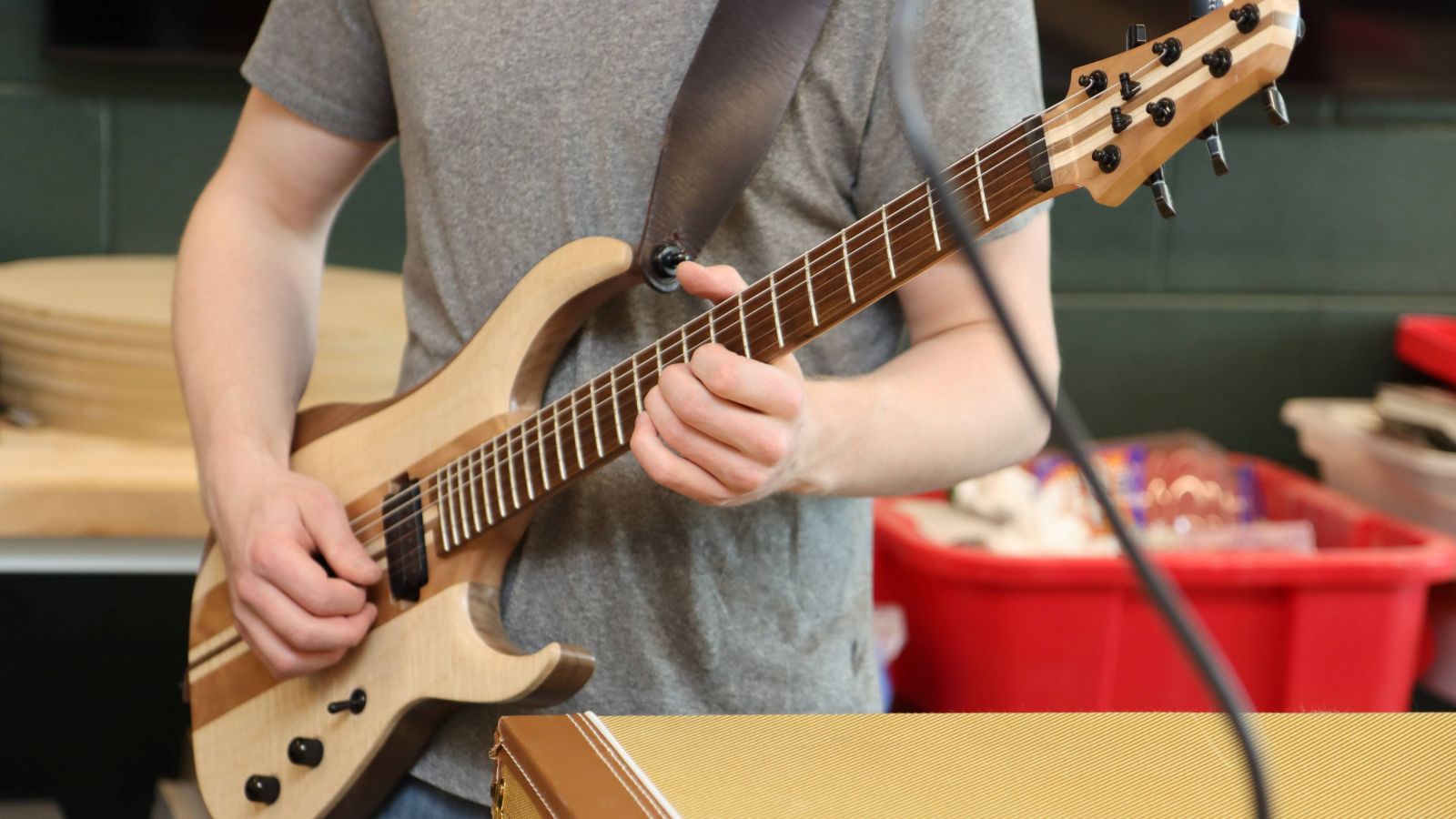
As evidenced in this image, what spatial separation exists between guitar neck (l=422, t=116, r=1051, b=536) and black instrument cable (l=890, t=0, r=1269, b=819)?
0.25 meters

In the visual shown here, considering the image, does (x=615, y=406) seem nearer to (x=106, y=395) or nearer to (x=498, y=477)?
(x=498, y=477)

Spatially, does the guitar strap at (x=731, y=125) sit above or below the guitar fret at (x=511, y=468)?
above

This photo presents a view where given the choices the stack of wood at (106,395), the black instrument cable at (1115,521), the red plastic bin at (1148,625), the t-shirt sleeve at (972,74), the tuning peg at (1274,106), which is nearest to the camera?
the black instrument cable at (1115,521)

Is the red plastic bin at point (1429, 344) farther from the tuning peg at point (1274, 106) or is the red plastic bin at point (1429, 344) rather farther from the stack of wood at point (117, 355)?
the tuning peg at point (1274, 106)

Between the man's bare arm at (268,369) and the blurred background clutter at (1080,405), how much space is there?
32 cm

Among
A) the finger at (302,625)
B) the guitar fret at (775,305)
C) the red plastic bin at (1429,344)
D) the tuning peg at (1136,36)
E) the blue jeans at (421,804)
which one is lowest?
the red plastic bin at (1429,344)

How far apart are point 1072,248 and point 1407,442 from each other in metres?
0.48

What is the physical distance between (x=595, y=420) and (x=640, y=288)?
10 cm

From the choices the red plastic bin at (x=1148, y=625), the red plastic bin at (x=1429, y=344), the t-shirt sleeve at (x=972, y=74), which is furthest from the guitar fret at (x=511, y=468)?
the red plastic bin at (x=1429, y=344)

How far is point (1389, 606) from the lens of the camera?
145cm

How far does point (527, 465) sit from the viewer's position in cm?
74

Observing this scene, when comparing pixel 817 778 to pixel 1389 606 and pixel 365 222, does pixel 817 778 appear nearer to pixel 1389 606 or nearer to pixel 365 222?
pixel 1389 606

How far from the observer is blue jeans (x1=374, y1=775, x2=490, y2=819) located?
2.62 ft

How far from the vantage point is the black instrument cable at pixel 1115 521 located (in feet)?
0.92
